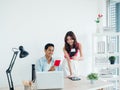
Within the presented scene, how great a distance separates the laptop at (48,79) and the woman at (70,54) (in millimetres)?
1284

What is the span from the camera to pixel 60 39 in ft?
13.0

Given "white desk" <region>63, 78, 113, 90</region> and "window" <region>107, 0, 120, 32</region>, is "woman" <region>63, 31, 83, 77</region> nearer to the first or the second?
"white desk" <region>63, 78, 113, 90</region>

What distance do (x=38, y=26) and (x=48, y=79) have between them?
154cm

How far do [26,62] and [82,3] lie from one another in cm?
166

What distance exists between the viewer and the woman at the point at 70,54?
Answer: 367 cm

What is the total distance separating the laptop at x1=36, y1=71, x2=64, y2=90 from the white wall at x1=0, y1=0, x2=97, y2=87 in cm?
119

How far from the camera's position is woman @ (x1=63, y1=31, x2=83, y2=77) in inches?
144

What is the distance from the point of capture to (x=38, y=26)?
364cm

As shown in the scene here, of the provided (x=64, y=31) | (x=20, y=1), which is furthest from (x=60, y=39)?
(x=20, y=1)

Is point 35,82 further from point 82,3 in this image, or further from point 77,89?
point 82,3

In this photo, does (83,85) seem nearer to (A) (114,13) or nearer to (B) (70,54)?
(B) (70,54)

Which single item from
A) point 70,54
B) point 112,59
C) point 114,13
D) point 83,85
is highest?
point 114,13

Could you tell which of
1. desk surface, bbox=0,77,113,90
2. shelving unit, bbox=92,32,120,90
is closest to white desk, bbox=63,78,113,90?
desk surface, bbox=0,77,113,90

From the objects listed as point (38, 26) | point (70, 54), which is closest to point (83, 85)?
point (70, 54)
